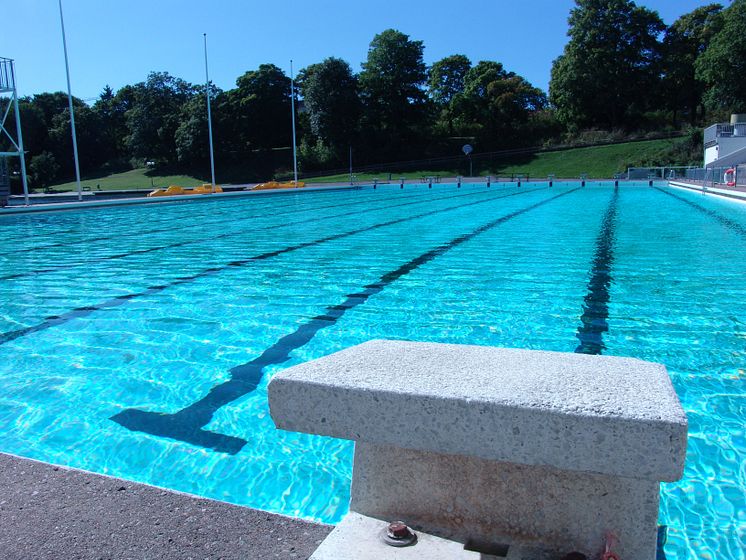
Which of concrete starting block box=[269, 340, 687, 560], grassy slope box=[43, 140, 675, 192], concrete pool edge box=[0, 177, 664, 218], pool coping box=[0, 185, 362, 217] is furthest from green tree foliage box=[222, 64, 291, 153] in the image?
concrete starting block box=[269, 340, 687, 560]

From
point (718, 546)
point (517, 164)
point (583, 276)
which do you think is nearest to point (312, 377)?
point (718, 546)

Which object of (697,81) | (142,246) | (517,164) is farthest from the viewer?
(697,81)

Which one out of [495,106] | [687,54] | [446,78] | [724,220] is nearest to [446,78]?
[446,78]

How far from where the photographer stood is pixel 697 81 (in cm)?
4675

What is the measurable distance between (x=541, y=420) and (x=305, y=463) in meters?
1.83

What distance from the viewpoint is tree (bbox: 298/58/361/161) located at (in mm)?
49031

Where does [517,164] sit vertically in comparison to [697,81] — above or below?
below

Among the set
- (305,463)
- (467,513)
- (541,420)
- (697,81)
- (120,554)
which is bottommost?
(305,463)

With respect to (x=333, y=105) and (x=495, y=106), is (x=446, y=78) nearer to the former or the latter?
(x=495, y=106)

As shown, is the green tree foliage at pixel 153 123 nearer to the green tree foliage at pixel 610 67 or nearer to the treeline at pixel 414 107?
the treeline at pixel 414 107

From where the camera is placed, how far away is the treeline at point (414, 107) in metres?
47.4

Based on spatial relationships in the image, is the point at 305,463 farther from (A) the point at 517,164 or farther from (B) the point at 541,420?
(A) the point at 517,164

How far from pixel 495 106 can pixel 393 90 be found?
9123 mm

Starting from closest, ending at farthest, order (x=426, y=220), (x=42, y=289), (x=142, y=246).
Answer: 1. (x=42, y=289)
2. (x=142, y=246)
3. (x=426, y=220)
